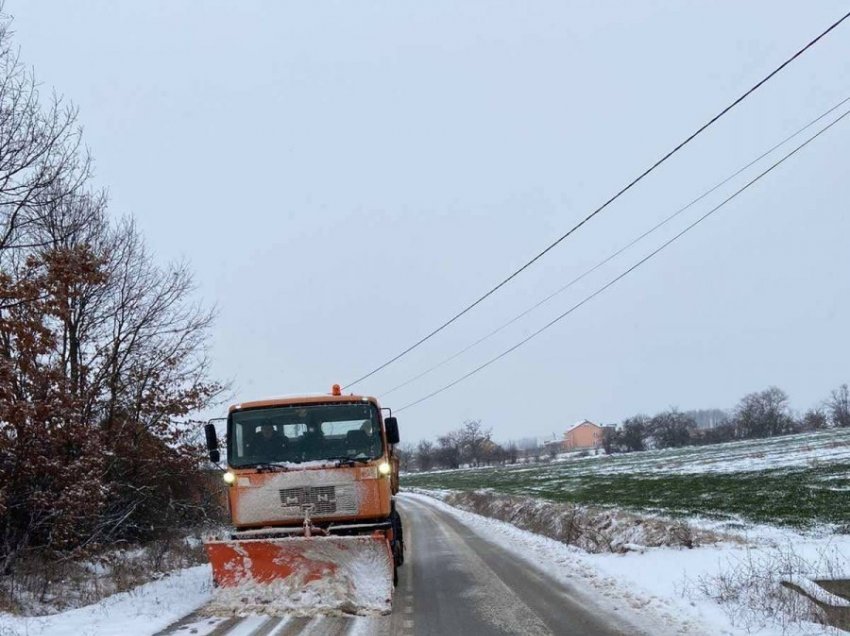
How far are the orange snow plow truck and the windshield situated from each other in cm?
1

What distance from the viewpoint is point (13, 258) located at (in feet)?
46.4

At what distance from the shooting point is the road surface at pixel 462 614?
7.58 meters

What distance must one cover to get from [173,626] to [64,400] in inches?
159

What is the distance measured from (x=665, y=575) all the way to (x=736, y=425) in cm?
10760

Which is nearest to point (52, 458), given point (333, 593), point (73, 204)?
point (333, 593)

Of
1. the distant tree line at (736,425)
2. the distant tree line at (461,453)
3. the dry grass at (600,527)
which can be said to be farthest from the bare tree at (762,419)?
the dry grass at (600,527)

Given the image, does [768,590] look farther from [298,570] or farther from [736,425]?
[736,425]

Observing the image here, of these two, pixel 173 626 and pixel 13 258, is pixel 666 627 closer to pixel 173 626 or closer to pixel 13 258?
pixel 173 626

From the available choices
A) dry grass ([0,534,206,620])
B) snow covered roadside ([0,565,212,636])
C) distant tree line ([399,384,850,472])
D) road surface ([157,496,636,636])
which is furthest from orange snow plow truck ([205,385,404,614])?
distant tree line ([399,384,850,472])

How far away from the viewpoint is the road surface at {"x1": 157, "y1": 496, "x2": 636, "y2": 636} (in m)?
7.58

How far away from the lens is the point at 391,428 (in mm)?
10609

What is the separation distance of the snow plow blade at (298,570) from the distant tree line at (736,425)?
342 ft

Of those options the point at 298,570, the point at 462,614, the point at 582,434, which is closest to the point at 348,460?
the point at 298,570

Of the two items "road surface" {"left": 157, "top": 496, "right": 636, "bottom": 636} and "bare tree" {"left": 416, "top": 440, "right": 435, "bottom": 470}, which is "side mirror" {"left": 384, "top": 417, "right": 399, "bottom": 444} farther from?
"bare tree" {"left": 416, "top": 440, "right": 435, "bottom": 470}
